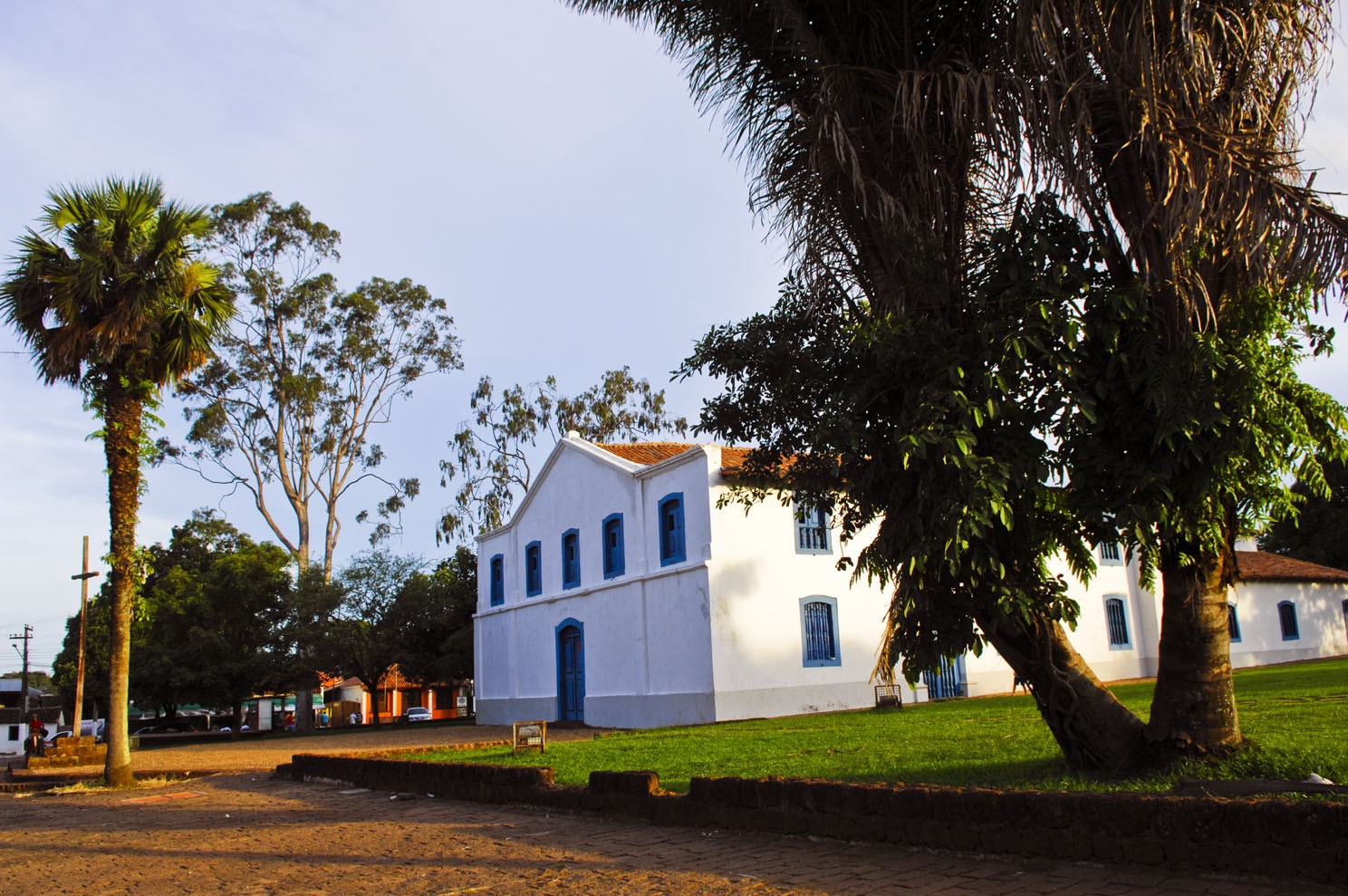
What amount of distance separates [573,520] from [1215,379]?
2107cm

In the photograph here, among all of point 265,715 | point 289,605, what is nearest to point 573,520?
point 289,605

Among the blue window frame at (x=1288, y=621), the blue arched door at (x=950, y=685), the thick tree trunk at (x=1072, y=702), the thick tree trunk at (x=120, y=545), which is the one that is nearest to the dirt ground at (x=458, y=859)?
the thick tree trunk at (x=1072, y=702)

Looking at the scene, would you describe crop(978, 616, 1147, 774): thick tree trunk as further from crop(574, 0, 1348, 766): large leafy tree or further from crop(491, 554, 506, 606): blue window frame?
crop(491, 554, 506, 606): blue window frame

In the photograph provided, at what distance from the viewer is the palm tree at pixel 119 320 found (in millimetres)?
14500

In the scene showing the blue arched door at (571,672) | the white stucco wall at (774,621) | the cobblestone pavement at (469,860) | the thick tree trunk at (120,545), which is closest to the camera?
the cobblestone pavement at (469,860)

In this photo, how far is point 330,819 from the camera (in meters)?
9.45

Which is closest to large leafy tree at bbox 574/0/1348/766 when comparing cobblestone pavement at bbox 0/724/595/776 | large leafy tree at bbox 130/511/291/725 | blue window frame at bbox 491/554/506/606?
cobblestone pavement at bbox 0/724/595/776

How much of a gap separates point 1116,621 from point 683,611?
561 inches

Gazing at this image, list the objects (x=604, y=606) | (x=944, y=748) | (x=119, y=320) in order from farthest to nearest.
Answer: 1. (x=604, y=606)
2. (x=119, y=320)
3. (x=944, y=748)

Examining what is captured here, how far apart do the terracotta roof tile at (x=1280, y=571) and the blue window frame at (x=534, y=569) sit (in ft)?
71.7

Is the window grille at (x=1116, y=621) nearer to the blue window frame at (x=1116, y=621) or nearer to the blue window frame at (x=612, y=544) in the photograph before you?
the blue window frame at (x=1116, y=621)

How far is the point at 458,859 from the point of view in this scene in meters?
6.95

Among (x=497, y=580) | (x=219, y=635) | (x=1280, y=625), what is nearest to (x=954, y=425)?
(x=497, y=580)

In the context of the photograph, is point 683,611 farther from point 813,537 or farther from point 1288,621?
point 1288,621
